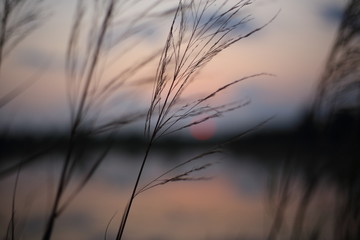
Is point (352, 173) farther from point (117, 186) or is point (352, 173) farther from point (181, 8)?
point (117, 186)

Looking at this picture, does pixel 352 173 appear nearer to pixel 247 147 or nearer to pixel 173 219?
pixel 173 219

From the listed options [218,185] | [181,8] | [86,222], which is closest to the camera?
[181,8]

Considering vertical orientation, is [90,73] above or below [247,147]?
below

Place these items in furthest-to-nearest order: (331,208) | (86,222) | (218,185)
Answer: (218,185), (86,222), (331,208)

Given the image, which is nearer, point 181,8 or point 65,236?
point 181,8

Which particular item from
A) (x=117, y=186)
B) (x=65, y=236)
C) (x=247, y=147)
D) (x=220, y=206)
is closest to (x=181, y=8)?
(x=65, y=236)

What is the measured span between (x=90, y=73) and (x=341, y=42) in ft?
2.67

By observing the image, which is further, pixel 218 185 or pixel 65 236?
pixel 218 185

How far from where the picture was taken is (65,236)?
4.48 m

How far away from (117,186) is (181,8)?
8324mm

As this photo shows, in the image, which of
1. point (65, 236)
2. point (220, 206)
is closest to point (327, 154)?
point (65, 236)

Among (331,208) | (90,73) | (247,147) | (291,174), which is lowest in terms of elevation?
(331,208)

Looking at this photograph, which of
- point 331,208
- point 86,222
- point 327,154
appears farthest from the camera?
point 86,222

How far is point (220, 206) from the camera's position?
644 cm
